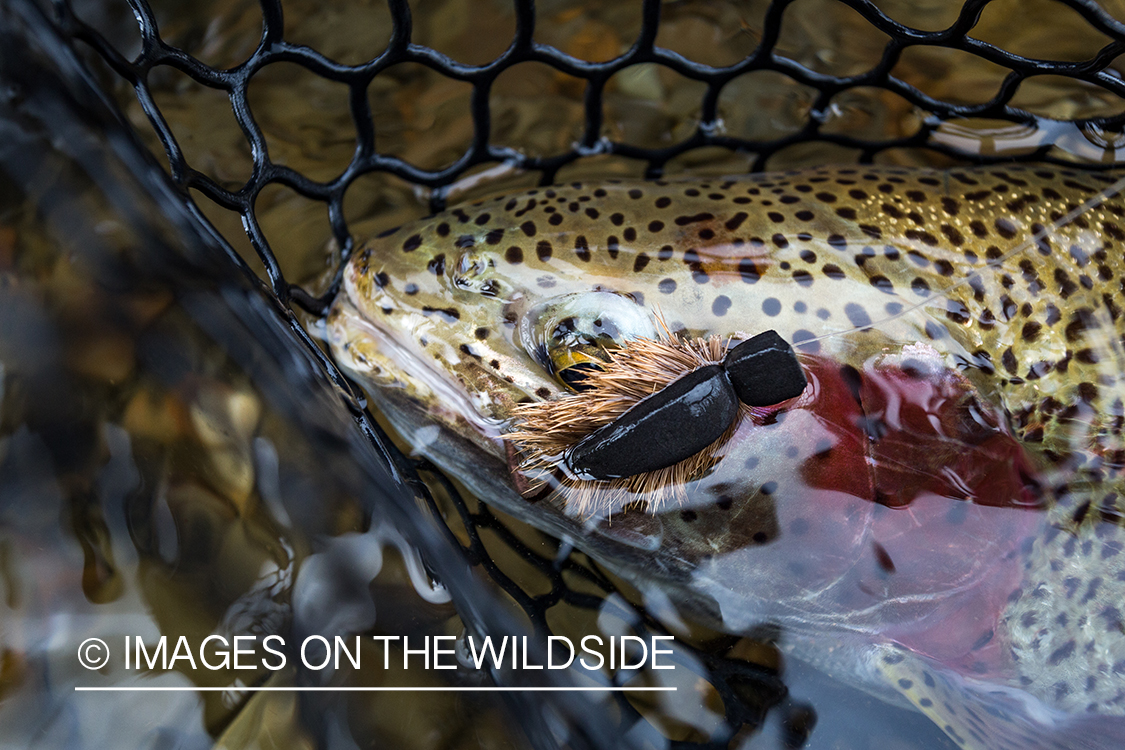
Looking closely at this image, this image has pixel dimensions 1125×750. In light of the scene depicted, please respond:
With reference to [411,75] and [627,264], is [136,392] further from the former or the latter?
[411,75]

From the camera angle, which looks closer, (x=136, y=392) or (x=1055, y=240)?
(x=136, y=392)

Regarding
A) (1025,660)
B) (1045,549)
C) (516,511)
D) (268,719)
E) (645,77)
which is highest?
(645,77)

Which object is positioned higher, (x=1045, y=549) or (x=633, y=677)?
(x=1045, y=549)

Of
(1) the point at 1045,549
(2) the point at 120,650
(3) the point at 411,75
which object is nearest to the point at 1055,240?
(1) the point at 1045,549

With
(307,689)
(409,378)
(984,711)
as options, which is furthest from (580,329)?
(984,711)

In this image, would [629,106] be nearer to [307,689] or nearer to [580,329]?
[580,329]

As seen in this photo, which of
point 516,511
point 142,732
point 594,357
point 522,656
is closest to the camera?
point 142,732
